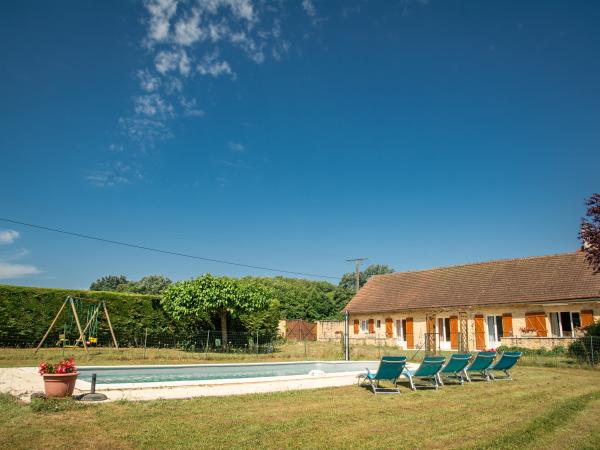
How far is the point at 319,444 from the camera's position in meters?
5.74

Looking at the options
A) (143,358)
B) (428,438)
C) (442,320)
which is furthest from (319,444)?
(442,320)

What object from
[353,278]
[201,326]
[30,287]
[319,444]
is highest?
[353,278]

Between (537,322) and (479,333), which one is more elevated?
(537,322)

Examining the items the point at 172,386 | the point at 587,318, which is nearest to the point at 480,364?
the point at 172,386

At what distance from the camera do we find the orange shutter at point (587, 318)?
23172 mm

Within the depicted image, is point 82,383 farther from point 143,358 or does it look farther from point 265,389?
point 143,358

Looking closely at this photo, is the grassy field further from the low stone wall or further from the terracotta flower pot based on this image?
the terracotta flower pot

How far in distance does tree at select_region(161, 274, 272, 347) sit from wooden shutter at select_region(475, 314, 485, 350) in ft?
42.5

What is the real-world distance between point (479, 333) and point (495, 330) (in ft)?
3.00

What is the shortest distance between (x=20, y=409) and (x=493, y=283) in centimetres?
2713

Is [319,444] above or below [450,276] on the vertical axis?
below

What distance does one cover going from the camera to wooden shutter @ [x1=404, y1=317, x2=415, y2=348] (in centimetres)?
3034

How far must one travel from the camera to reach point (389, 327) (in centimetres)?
3259

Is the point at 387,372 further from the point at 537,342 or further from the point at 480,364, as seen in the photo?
the point at 537,342
